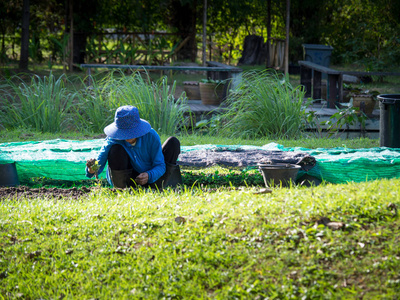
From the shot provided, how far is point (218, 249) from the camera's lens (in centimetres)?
343

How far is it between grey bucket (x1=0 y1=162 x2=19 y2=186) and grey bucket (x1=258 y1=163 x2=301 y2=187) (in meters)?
2.75

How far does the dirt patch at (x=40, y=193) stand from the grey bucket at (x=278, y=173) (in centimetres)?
187

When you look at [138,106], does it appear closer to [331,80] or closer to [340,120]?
[340,120]

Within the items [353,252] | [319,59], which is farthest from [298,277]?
[319,59]

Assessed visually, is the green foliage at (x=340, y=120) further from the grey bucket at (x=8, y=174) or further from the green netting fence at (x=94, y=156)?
the grey bucket at (x=8, y=174)

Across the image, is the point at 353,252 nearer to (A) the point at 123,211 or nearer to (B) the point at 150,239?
(B) the point at 150,239

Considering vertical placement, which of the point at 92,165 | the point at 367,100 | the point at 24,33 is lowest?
the point at 92,165

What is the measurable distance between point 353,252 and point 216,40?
21341mm

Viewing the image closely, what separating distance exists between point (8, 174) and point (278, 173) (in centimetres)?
297

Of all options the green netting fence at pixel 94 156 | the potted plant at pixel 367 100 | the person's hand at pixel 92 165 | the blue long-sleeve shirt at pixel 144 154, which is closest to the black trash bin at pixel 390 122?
the green netting fence at pixel 94 156

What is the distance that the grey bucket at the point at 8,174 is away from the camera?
18.0 feet

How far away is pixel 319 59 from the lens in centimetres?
1642

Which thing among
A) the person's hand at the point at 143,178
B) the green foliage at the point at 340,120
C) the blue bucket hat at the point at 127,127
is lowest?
the person's hand at the point at 143,178

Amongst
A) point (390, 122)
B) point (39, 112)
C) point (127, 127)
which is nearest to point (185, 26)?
point (39, 112)
